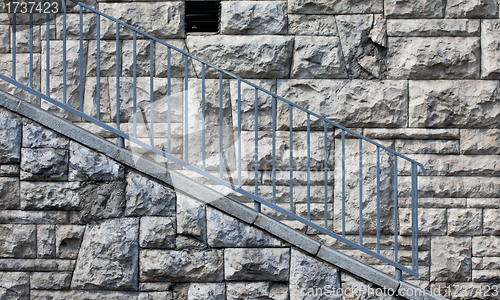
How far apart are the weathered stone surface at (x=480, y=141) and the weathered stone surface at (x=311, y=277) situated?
7.55ft

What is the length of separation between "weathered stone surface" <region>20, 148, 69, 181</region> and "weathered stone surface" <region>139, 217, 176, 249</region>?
70 centimetres

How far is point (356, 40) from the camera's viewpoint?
383 cm

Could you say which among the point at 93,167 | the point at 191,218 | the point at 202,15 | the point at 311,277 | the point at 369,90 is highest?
the point at 202,15

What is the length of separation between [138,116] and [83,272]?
1851mm

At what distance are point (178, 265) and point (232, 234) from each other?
445 millimetres

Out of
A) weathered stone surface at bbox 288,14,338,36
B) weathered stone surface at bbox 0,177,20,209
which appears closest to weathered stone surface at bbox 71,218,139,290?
weathered stone surface at bbox 0,177,20,209

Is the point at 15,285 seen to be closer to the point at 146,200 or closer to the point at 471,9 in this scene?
the point at 146,200

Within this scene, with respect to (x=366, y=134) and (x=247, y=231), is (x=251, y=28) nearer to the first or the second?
(x=366, y=134)

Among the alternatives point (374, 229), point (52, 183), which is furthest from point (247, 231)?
point (374, 229)

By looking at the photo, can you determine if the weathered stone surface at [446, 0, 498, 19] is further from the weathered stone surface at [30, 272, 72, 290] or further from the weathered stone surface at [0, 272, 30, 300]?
the weathered stone surface at [0, 272, 30, 300]

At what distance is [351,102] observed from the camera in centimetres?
378

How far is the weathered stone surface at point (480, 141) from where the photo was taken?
3.75 meters

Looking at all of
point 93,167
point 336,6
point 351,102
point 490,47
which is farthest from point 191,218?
point 490,47

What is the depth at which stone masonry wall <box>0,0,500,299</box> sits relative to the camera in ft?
12.2
